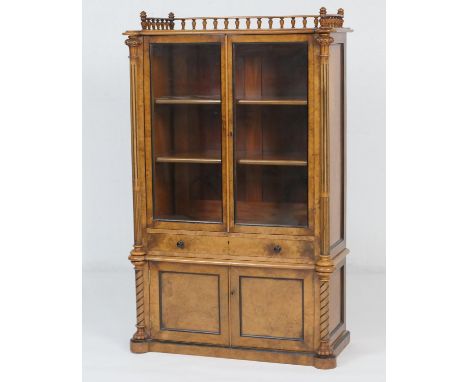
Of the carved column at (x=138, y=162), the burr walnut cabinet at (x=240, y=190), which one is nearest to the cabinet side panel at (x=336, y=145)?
the burr walnut cabinet at (x=240, y=190)

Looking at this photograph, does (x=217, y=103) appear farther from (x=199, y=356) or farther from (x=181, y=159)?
(x=199, y=356)

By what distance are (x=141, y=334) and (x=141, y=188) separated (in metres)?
0.83

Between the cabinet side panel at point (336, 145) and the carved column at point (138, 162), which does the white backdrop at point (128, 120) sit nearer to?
the cabinet side panel at point (336, 145)

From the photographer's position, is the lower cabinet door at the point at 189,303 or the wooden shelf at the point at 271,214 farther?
the lower cabinet door at the point at 189,303

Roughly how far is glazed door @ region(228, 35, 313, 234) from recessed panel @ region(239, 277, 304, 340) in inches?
11.8

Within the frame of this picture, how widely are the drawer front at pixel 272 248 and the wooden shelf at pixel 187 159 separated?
45 centimetres

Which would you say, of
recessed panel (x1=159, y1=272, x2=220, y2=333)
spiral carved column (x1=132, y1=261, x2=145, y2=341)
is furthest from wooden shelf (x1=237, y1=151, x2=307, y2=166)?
spiral carved column (x1=132, y1=261, x2=145, y2=341)

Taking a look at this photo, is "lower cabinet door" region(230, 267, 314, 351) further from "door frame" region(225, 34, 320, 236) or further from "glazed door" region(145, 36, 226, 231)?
"glazed door" region(145, 36, 226, 231)

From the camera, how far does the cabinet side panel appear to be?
235 inches

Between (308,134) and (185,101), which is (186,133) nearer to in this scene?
(185,101)

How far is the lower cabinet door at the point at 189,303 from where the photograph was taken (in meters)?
6.16

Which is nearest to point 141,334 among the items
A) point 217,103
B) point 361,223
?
point 217,103

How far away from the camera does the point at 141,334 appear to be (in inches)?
248

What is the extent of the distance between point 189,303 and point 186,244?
0.34m
